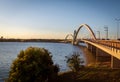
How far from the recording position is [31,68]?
83.3 ft

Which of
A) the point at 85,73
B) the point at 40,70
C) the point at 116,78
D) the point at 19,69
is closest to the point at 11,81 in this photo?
the point at 19,69

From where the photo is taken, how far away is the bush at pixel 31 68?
25281mm

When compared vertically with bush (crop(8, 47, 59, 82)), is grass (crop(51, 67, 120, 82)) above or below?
below

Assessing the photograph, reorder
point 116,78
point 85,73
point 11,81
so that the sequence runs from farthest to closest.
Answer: point 85,73 → point 116,78 → point 11,81

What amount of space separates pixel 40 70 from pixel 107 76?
27.0ft

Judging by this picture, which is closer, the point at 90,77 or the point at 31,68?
the point at 31,68

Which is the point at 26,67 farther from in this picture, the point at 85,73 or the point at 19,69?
the point at 85,73

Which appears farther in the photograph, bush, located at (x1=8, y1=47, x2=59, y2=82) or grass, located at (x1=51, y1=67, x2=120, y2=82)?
grass, located at (x1=51, y1=67, x2=120, y2=82)

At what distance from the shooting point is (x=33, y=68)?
83.6ft

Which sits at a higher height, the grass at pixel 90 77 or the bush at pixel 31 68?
the bush at pixel 31 68

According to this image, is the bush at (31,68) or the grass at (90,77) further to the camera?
the grass at (90,77)

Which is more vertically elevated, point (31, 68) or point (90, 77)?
point (31, 68)

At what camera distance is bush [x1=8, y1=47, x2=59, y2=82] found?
2528 centimetres

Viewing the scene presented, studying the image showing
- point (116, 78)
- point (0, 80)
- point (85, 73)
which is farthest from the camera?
point (0, 80)
